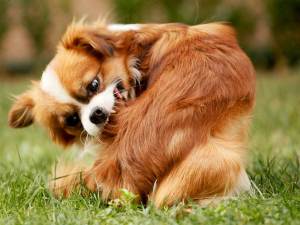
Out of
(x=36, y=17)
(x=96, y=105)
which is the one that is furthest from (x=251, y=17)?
(x=96, y=105)

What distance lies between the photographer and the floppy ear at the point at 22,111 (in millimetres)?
4504

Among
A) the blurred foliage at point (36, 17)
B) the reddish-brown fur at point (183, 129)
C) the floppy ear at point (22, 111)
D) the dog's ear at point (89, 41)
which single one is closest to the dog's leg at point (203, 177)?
the reddish-brown fur at point (183, 129)

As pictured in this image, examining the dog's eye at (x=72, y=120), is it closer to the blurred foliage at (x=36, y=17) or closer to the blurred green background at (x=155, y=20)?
the blurred green background at (x=155, y=20)

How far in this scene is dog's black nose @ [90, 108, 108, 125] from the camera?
3871 millimetres

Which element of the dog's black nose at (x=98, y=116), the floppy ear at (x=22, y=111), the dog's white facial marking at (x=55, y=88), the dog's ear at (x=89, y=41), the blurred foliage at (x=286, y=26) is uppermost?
the dog's ear at (x=89, y=41)

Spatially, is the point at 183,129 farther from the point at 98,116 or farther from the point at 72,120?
the point at 72,120

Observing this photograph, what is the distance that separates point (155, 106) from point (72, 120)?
63 cm

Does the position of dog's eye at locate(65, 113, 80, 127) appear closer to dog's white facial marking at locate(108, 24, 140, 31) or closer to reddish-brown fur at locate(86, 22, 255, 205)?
reddish-brown fur at locate(86, 22, 255, 205)

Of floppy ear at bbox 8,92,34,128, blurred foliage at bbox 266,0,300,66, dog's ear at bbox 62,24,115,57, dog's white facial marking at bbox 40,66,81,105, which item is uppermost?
dog's ear at bbox 62,24,115,57

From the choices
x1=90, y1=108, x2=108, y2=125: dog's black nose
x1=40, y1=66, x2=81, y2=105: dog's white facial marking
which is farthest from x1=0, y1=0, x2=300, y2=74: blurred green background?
x1=90, y1=108, x2=108, y2=125: dog's black nose

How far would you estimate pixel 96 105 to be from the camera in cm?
392

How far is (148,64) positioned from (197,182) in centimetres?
79

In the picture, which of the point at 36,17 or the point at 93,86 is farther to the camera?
the point at 36,17

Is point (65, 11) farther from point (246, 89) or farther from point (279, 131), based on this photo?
point (246, 89)
